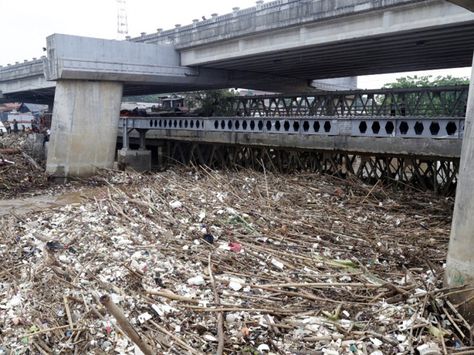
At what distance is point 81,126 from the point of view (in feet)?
60.4

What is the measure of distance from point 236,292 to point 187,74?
664 inches

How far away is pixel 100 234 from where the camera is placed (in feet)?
24.7

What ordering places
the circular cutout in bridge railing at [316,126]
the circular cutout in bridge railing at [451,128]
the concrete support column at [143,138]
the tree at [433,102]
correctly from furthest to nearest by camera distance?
the concrete support column at [143,138] → the tree at [433,102] → the circular cutout in bridge railing at [316,126] → the circular cutout in bridge railing at [451,128]

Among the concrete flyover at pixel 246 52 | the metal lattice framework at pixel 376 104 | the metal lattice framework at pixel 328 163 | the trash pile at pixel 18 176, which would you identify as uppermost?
the concrete flyover at pixel 246 52

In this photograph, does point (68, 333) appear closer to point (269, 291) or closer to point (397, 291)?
point (269, 291)

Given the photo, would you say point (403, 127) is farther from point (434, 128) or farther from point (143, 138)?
point (143, 138)

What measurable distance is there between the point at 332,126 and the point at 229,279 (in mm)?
8076

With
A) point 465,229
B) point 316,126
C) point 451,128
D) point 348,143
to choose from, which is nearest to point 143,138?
point 316,126

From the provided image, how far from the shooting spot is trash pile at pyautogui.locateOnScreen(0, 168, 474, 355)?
4531mm

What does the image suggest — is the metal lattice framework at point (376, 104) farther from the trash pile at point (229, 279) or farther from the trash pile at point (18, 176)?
the trash pile at point (18, 176)

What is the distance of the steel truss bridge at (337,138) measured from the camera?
35.1 ft

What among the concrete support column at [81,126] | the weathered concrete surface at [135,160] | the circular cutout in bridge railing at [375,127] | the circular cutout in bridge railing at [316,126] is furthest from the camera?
the weathered concrete surface at [135,160]

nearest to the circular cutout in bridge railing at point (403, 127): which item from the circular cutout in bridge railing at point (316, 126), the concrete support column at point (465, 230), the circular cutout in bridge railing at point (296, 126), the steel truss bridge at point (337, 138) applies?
the steel truss bridge at point (337, 138)

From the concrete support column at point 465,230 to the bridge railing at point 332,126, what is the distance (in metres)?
5.26
